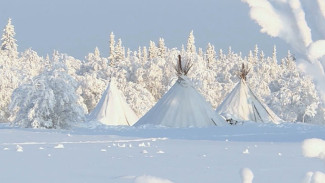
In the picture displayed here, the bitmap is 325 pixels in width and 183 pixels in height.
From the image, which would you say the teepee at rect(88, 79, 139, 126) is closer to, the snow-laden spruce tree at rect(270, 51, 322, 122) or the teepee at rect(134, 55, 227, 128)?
the teepee at rect(134, 55, 227, 128)

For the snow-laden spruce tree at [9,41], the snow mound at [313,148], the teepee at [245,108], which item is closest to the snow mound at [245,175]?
the snow mound at [313,148]

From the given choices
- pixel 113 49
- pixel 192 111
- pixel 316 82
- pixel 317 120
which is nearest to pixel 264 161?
pixel 316 82

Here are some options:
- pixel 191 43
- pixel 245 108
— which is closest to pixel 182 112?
pixel 245 108

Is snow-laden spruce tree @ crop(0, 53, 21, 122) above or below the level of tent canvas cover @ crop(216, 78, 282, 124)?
above

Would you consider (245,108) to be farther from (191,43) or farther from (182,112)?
(191,43)

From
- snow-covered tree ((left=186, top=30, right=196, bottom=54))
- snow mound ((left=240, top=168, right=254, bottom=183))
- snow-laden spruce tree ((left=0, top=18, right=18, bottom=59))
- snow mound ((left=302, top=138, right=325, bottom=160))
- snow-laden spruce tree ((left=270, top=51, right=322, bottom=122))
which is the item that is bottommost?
snow mound ((left=240, top=168, right=254, bottom=183))

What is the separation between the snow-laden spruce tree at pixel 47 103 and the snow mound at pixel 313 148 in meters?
18.5

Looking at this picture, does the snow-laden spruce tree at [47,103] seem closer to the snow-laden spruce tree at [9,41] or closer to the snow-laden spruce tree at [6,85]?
the snow-laden spruce tree at [6,85]

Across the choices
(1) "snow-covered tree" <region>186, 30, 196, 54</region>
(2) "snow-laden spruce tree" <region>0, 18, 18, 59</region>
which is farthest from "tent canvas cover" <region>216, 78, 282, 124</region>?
(1) "snow-covered tree" <region>186, 30, 196, 54</region>

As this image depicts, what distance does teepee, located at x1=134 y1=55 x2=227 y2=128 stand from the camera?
976 inches

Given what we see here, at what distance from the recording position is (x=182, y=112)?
82.5 ft

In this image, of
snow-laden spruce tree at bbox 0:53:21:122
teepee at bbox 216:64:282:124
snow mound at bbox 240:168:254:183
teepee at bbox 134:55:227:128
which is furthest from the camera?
snow-laden spruce tree at bbox 0:53:21:122

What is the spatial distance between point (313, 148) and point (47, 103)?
1896 cm

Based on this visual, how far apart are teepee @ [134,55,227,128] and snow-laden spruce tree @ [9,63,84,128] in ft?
15.3
